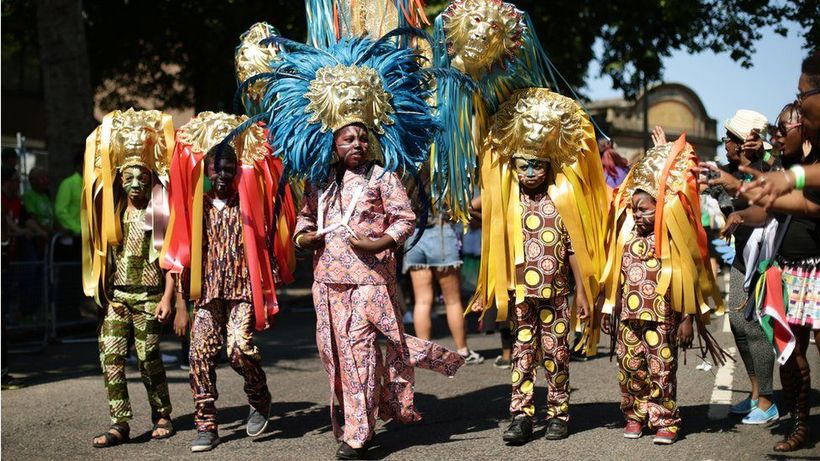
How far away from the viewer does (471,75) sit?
22.6ft

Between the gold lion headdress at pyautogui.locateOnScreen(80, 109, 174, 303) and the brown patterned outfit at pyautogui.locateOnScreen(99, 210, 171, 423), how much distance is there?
0.27 feet

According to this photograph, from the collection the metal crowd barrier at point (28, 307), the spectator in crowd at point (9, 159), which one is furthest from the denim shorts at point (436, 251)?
the spectator in crowd at point (9, 159)

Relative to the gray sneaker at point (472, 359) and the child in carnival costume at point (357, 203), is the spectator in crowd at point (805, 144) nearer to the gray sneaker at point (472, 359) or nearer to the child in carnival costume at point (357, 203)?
the child in carnival costume at point (357, 203)

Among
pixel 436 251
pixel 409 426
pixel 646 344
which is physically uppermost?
pixel 436 251

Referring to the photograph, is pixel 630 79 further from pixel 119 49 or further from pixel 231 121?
pixel 231 121

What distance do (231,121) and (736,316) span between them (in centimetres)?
355

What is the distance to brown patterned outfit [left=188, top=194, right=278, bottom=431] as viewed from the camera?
6.71m

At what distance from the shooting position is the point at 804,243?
5867mm

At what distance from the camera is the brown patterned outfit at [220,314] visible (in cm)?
671

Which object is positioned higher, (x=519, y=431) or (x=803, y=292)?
(x=803, y=292)

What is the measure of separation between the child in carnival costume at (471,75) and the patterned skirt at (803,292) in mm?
2011

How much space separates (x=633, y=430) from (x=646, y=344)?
0.52 meters

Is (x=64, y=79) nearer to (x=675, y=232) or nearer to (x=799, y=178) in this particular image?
(x=675, y=232)

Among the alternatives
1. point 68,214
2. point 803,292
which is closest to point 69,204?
point 68,214
